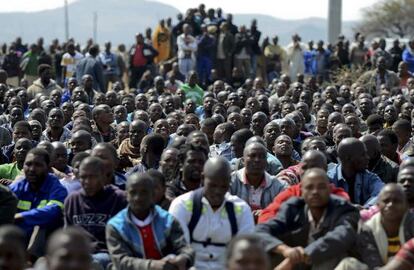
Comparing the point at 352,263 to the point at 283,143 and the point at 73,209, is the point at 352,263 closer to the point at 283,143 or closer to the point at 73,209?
the point at 73,209

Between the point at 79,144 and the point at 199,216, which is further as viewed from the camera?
the point at 79,144

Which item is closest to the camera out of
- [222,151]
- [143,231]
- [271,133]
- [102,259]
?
[143,231]

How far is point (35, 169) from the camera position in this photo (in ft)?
30.6

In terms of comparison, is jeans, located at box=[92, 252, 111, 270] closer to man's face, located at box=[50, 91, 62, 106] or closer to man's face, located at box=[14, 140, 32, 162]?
man's face, located at box=[14, 140, 32, 162]

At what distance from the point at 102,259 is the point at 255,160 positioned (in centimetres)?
184

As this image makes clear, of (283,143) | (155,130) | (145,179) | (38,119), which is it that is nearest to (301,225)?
(145,179)

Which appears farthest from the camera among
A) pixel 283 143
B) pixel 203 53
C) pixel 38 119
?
pixel 203 53

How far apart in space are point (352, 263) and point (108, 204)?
6.81 feet

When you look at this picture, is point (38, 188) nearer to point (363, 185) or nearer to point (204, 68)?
point (363, 185)

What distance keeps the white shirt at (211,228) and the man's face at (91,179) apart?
0.63m

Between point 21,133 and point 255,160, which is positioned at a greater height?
point 255,160

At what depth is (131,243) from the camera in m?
8.04

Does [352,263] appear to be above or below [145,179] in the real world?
below

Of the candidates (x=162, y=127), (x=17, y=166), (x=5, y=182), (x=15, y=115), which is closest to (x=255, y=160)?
(x=5, y=182)
